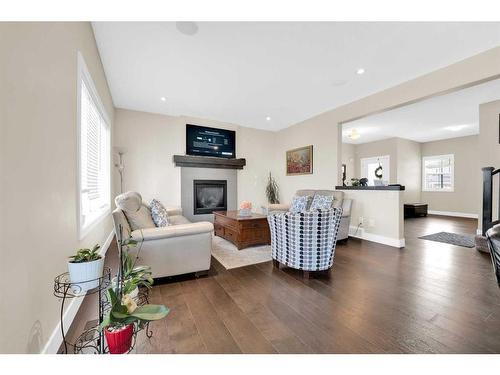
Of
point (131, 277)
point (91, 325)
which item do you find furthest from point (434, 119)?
point (91, 325)

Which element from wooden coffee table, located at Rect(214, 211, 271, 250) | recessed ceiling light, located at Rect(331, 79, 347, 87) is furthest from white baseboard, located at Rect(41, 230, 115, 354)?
recessed ceiling light, located at Rect(331, 79, 347, 87)

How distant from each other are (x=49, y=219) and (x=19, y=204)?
364 millimetres

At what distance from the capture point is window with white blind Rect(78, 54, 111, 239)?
2.04 metres

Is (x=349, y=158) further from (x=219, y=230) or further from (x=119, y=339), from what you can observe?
(x=119, y=339)

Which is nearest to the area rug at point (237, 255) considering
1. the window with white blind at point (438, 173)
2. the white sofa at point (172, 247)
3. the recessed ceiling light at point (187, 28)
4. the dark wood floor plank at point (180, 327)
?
the white sofa at point (172, 247)

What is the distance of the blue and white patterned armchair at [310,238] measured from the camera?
90.4 inches

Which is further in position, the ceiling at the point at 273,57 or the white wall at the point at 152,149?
the white wall at the point at 152,149

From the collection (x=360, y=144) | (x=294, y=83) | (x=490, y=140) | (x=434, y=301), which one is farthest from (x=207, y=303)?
(x=360, y=144)

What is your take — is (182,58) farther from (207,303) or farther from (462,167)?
(462,167)

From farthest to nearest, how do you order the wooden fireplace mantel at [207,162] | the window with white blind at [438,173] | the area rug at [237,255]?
the window with white blind at [438,173] < the wooden fireplace mantel at [207,162] < the area rug at [237,255]

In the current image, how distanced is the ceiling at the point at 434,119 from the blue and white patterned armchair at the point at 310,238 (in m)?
3.69

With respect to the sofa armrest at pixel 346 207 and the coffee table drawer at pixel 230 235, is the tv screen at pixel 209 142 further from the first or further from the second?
the sofa armrest at pixel 346 207

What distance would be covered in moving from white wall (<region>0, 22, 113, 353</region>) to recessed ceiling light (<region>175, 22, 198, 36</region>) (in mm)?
927

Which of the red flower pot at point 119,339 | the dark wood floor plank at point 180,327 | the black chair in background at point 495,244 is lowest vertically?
the dark wood floor plank at point 180,327
